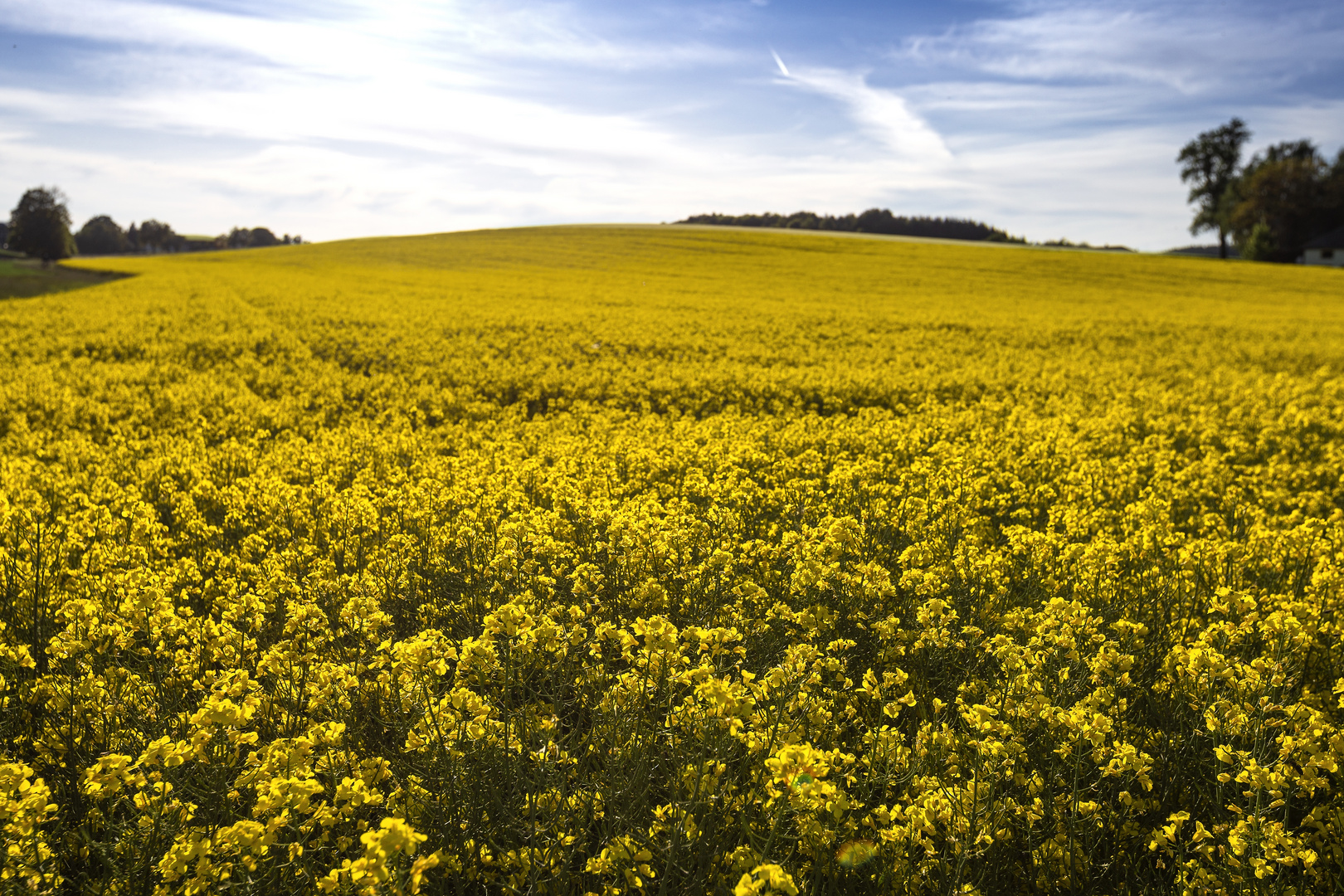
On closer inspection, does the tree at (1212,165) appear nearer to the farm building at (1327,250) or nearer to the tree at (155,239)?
the farm building at (1327,250)

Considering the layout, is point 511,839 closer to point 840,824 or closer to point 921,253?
point 840,824

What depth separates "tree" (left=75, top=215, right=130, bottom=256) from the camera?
95.2 m

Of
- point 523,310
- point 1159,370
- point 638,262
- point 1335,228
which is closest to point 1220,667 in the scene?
point 1159,370

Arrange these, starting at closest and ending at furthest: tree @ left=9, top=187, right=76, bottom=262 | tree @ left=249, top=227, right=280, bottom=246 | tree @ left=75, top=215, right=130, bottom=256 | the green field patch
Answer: the green field patch < tree @ left=9, top=187, right=76, bottom=262 < tree @ left=75, top=215, right=130, bottom=256 < tree @ left=249, top=227, right=280, bottom=246

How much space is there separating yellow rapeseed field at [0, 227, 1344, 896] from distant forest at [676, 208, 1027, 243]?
71605mm

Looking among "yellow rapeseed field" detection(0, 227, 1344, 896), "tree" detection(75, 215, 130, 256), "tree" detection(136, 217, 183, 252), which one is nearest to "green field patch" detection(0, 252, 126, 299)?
"yellow rapeseed field" detection(0, 227, 1344, 896)

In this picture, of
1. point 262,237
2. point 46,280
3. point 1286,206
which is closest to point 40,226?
point 46,280

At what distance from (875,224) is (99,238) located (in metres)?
101

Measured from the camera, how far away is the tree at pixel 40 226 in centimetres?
6550

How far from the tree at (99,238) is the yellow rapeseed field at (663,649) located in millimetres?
109998

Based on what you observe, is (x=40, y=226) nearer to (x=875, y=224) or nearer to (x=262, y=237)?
(x=262, y=237)

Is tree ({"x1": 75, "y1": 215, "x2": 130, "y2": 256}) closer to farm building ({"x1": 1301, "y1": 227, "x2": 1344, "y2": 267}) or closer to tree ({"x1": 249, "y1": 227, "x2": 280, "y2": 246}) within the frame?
tree ({"x1": 249, "y1": 227, "x2": 280, "y2": 246})

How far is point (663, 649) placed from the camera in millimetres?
3365

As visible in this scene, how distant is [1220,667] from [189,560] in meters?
6.19
